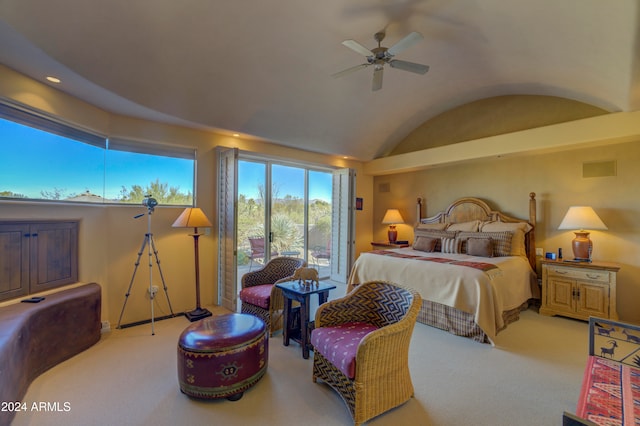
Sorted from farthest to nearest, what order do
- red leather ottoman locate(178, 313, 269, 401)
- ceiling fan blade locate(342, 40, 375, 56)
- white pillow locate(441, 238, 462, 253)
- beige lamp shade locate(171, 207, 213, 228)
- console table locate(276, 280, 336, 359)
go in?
white pillow locate(441, 238, 462, 253), beige lamp shade locate(171, 207, 213, 228), console table locate(276, 280, 336, 359), ceiling fan blade locate(342, 40, 375, 56), red leather ottoman locate(178, 313, 269, 401)

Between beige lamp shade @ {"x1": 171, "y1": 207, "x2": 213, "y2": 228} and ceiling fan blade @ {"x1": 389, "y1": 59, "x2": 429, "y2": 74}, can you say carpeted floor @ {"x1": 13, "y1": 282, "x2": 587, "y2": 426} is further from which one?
ceiling fan blade @ {"x1": 389, "y1": 59, "x2": 429, "y2": 74}

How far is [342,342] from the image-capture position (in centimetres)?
210

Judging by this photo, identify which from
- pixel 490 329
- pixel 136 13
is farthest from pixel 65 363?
pixel 490 329

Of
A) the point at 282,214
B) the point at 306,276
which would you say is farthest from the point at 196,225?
the point at 282,214

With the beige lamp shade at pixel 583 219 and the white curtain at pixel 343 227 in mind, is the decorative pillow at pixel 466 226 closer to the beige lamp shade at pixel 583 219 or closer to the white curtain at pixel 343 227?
the beige lamp shade at pixel 583 219

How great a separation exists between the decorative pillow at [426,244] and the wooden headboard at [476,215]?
75 centimetres

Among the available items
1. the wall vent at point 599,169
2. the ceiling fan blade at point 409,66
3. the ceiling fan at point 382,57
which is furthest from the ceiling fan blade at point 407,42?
the wall vent at point 599,169

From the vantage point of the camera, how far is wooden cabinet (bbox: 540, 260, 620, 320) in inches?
138

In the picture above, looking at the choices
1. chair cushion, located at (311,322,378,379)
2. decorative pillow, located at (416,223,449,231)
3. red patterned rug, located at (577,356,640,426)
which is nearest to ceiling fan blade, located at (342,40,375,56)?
chair cushion, located at (311,322,378,379)

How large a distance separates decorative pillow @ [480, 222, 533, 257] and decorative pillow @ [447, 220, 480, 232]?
9.5 inches

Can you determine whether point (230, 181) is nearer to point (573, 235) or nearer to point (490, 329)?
point (490, 329)

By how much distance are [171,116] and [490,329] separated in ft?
15.2

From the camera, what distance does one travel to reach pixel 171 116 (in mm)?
3672

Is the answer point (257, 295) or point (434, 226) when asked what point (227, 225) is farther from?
point (434, 226)
